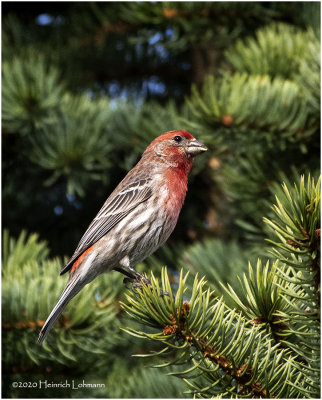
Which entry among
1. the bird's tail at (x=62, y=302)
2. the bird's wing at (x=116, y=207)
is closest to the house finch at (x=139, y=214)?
the bird's wing at (x=116, y=207)

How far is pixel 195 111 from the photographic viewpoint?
330 cm

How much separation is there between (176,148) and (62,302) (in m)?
1.52

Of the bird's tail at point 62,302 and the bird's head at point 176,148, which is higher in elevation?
the bird's head at point 176,148

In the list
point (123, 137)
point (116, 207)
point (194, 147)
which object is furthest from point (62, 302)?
point (123, 137)

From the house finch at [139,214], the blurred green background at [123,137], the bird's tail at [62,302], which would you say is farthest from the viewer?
the house finch at [139,214]

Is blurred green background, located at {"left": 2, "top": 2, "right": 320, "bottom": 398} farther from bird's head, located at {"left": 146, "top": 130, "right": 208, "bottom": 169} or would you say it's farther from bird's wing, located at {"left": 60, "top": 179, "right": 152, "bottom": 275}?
bird's wing, located at {"left": 60, "top": 179, "right": 152, "bottom": 275}

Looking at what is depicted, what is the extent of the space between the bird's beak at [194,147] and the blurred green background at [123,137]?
8 centimetres

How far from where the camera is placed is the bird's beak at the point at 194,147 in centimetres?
350

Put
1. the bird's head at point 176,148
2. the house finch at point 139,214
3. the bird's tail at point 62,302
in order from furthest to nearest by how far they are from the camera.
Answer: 1. the bird's head at point 176,148
2. the house finch at point 139,214
3. the bird's tail at point 62,302

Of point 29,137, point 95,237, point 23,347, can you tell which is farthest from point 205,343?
point 29,137

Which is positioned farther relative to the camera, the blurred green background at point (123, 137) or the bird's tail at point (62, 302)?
the blurred green background at point (123, 137)

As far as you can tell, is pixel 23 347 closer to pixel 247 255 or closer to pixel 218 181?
pixel 247 255

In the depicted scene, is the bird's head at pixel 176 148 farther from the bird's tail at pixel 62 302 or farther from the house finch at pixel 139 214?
the bird's tail at pixel 62 302

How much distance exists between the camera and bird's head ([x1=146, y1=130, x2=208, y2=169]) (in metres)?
3.67
